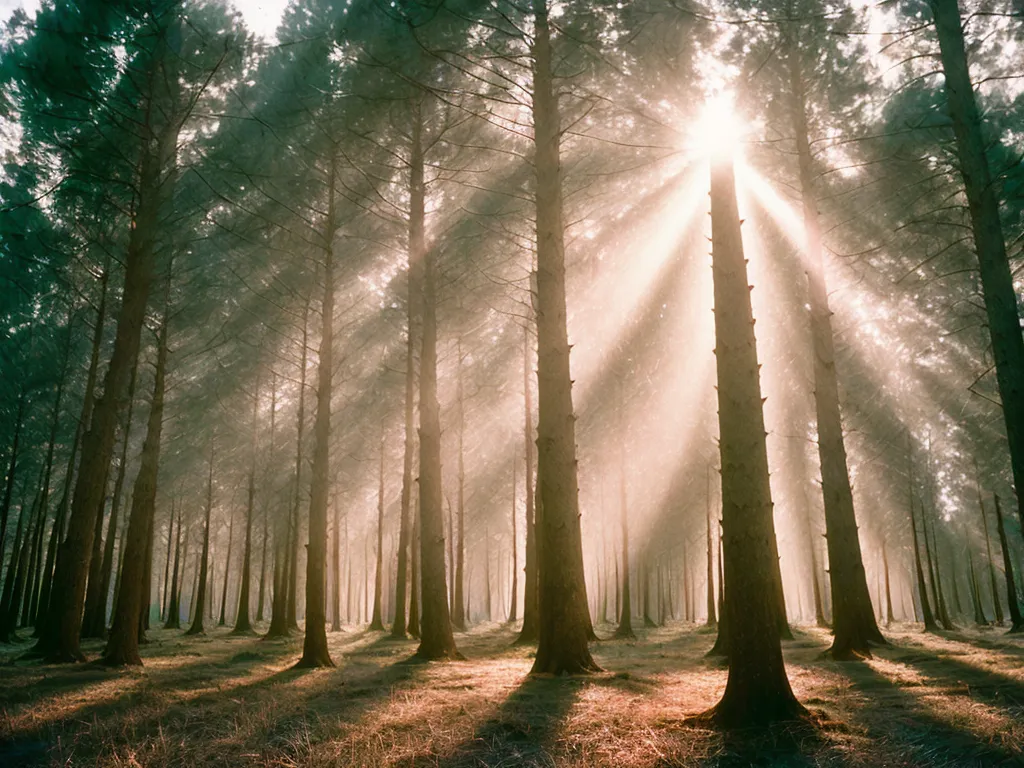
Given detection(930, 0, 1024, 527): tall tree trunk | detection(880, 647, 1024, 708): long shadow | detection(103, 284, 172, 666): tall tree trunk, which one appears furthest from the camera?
detection(103, 284, 172, 666): tall tree trunk

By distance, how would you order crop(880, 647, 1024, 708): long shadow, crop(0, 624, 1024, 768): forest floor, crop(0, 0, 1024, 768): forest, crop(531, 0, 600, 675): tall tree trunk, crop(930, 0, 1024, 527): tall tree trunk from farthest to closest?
crop(930, 0, 1024, 527): tall tree trunk, crop(531, 0, 600, 675): tall tree trunk, crop(880, 647, 1024, 708): long shadow, crop(0, 0, 1024, 768): forest, crop(0, 624, 1024, 768): forest floor

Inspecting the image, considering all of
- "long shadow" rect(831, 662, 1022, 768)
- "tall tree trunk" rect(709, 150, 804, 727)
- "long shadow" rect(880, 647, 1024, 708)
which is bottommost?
"long shadow" rect(880, 647, 1024, 708)

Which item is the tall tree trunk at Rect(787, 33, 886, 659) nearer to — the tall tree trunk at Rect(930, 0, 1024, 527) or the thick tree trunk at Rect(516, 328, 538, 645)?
the tall tree trunk at Rect(930, 0, 1024, 527)

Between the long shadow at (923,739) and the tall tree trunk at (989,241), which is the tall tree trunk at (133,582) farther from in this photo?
the tall tree trunk at (989,241)

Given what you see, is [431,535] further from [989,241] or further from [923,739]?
[989,241]

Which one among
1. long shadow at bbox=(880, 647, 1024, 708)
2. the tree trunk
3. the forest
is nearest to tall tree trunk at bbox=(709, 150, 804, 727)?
the forest

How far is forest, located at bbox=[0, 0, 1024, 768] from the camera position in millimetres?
5109

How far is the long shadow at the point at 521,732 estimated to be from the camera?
3.86 m

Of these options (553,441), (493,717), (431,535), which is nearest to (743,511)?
(493,717)

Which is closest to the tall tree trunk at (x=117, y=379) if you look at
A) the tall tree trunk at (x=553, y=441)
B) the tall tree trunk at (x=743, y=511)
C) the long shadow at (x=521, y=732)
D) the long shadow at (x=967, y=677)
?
the tall tree trunk at (x=553, y=441)

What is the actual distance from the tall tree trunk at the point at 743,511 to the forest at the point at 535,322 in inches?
1.0

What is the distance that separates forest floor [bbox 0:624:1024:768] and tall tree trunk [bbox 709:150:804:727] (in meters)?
0.31

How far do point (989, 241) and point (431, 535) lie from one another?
9.46m

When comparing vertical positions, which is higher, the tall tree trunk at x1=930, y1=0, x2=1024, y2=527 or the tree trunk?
the tall tree trunk at x1=930, y1=0, x2=1024, y2=527
